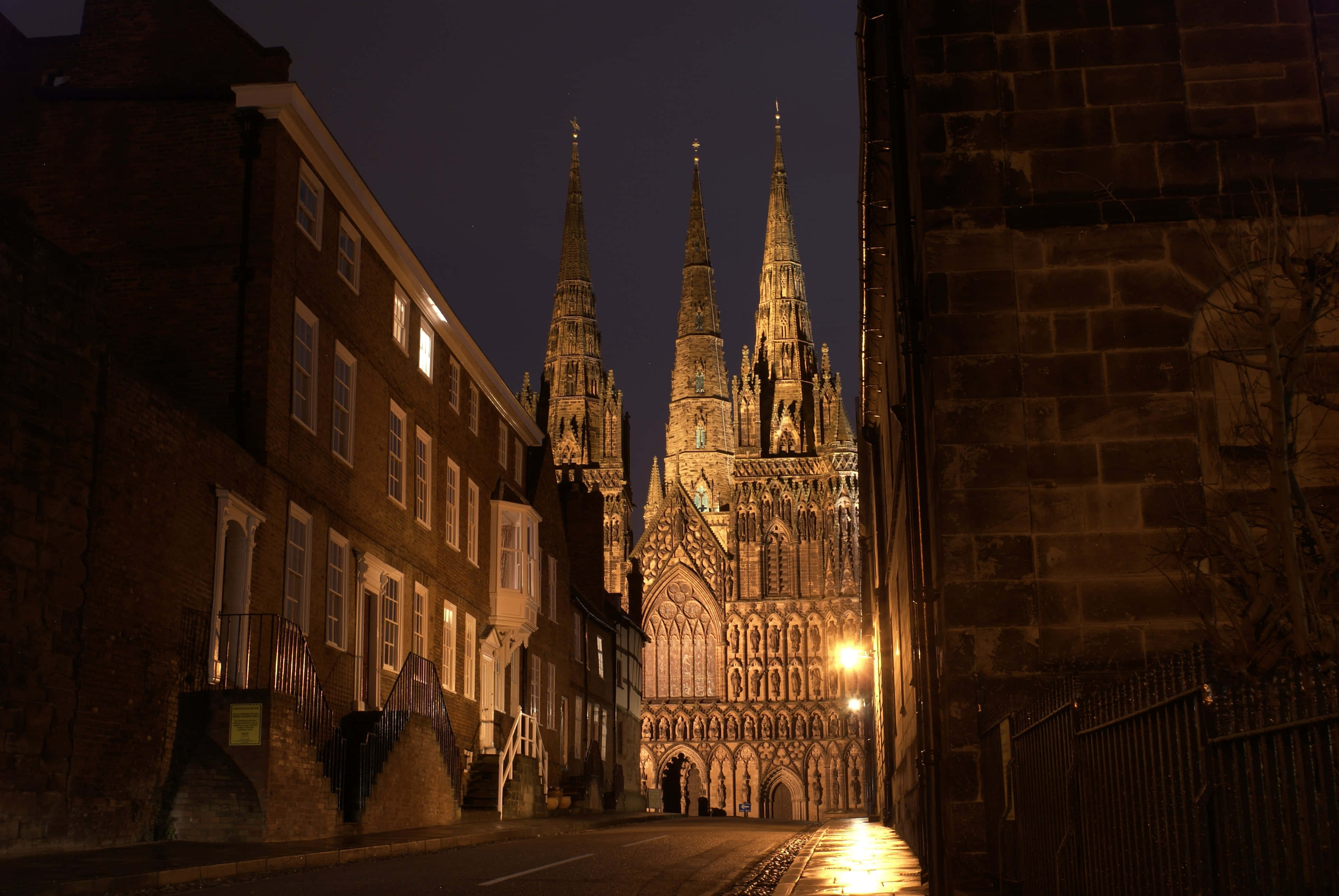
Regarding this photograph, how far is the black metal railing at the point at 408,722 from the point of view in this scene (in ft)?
61.8

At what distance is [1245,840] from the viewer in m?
5.04

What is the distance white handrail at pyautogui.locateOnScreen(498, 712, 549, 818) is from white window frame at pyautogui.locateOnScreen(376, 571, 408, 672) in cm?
327

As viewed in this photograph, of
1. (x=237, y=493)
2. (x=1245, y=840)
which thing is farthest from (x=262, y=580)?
(x=1245, y=840)

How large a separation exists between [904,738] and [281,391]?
1136cm

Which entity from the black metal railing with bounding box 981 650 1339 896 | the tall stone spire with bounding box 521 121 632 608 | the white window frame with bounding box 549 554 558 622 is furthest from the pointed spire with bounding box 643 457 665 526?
the black metal railing with bounding box 981 650 1339 896

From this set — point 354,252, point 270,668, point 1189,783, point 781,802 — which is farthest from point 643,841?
point 781,802

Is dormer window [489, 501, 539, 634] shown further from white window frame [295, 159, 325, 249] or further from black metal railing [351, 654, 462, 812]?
white window frame [295, 159, 325, 249]

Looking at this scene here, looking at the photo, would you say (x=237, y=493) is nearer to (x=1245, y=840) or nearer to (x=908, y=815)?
(x=908, y=815)

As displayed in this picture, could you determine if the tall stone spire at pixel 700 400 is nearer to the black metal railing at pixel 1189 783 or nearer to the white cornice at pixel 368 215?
the white cornice at pixel 368 215

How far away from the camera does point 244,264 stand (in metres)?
19.3

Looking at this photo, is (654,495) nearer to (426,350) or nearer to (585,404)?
(585,404)

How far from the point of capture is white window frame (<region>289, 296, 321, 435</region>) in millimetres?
20109

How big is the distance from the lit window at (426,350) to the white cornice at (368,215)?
10.2 inches

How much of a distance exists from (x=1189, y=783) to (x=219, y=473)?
13994mm
